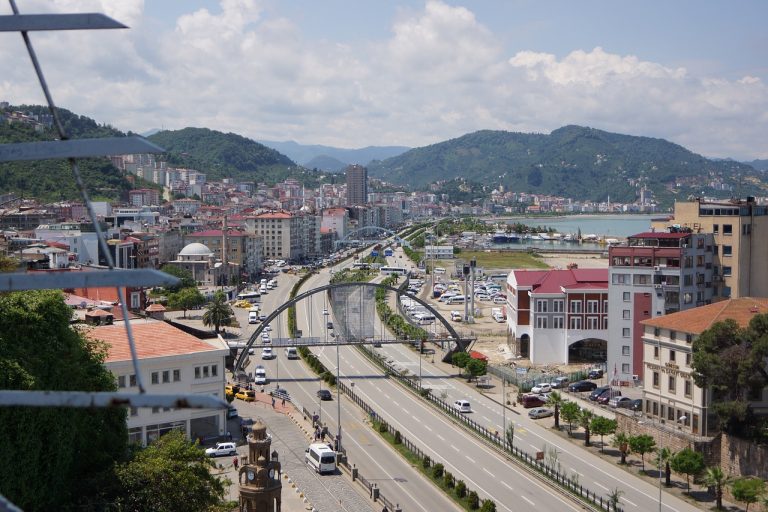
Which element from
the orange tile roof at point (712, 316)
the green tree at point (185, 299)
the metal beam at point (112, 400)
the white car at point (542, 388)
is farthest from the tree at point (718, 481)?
the green tree at point (185, 299)

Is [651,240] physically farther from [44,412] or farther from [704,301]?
[44,412]

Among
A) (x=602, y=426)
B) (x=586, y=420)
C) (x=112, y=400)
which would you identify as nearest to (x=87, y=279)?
(x=112, y=400)

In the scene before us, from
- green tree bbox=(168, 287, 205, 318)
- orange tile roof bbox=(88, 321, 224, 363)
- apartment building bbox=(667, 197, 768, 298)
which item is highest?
apartment building bbox=(667, 197, 768, 298)

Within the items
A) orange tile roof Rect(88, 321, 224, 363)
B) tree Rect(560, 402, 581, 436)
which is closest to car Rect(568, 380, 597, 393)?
tree Rect(560, 402, 581, 436)

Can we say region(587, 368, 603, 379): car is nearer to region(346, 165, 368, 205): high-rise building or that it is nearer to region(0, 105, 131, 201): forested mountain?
region(0, 105, 131, 201): forested mountain

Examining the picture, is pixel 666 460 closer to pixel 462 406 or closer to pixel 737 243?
pixel 462 406

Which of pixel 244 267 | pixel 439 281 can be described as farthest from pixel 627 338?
pixel 244 267
